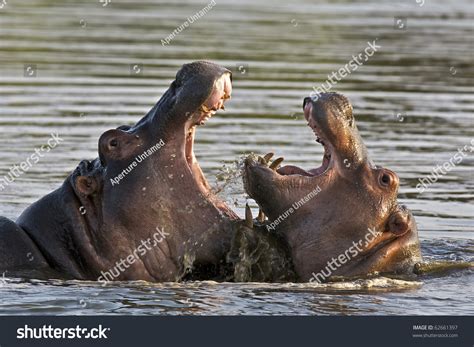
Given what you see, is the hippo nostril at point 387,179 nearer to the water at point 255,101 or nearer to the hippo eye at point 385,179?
the hippo eye at point 385,179

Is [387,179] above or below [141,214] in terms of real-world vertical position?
above

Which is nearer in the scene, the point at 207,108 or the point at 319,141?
the point at 207,108

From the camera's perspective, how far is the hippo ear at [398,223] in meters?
10.3

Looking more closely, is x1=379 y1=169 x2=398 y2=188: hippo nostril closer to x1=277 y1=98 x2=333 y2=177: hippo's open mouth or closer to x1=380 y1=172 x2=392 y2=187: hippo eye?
x1=380 y1=172 x2=392 y2=187: hippo eye

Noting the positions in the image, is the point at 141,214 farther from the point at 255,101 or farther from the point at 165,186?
the point at 255,101

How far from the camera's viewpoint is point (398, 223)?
Answer: 10328 millimetres

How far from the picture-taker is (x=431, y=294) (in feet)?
33.5

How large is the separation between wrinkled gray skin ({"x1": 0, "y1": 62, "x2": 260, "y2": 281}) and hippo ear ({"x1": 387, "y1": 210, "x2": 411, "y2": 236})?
1.17 m

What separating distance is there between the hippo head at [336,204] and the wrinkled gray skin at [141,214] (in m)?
0.42

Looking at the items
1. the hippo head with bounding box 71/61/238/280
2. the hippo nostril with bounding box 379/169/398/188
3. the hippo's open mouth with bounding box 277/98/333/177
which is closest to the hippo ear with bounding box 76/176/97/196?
the hippo head with bounding box 71/61/238/280

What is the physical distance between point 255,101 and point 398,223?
10.4m

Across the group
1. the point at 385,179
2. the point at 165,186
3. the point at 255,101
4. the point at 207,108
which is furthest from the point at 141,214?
the point at 255,101

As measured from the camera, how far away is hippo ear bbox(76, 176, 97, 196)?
407 inches

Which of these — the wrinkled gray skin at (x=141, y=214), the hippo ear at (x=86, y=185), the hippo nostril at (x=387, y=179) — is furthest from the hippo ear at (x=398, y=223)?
the hippo ear at (x=86, y=185)
